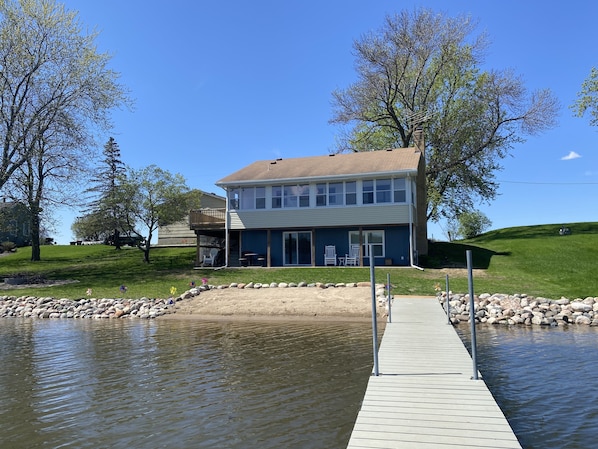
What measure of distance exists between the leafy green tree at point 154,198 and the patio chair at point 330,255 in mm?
9156

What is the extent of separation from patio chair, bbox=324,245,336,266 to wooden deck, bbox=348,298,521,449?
15700 mm

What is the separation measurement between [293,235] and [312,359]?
A: 17321 millimetres

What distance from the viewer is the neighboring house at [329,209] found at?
78.1 feet

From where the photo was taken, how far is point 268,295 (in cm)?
1705

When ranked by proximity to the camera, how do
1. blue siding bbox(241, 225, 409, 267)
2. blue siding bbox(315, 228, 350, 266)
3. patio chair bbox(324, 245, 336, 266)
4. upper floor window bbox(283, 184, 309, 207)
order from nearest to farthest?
blue siding bbox(241, 225, 409, 267) → patio chair bbox(324, 245, 336, 266) → blue siding bbox(315, 228, 350, 266) → upper floor window bbox(283, 184, 309, 207)

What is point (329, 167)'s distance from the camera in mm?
26172

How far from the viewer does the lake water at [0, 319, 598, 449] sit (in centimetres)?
536

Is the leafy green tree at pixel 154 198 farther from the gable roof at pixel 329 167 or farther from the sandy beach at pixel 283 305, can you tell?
the sandy beach at pixel 283 305

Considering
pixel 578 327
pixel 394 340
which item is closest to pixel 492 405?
pixel 394 340

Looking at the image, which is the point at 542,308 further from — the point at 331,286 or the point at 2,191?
the point at 2,191

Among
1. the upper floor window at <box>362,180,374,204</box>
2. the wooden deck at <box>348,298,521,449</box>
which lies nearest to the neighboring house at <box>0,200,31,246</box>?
the upper floor window at <box>362,180,374,204</box>

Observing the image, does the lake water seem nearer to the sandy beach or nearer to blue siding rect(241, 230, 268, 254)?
the sandy beach

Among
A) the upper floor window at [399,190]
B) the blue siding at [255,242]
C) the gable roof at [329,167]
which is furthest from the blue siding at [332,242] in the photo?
the gable roof at [329,167]

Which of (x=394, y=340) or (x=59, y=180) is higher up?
(x=59, y=180)
